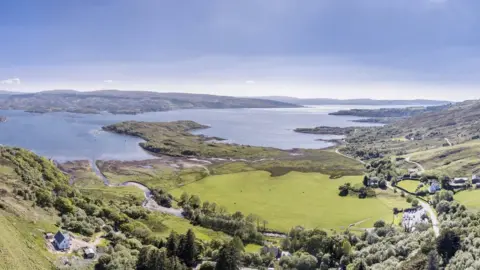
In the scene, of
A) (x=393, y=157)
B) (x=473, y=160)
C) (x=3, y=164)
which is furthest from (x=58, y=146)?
(x=473, y=160)

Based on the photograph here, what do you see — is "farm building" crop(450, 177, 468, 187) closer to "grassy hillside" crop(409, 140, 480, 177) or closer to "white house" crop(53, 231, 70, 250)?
"grassy hillside" crop(409, 140, 480, 177)

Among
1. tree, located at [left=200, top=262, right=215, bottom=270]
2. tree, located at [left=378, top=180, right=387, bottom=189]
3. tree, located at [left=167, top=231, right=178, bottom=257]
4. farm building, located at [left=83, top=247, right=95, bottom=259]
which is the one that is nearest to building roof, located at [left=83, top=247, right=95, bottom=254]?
farm building, located at [left=83, top=247, right=95, bottom=259]

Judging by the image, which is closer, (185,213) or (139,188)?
(185,213)

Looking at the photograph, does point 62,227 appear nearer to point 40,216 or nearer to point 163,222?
point 40,216

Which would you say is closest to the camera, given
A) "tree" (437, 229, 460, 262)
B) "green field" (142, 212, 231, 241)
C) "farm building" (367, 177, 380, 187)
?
"tree" (437, 229, 460, 262)

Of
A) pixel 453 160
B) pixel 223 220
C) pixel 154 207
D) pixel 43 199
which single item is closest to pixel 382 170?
pixel 453 160

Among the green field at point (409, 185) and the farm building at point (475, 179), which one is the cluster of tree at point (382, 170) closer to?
the green field at point (409, 185)
